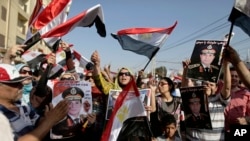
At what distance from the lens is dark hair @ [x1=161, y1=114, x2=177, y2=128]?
14.3ft

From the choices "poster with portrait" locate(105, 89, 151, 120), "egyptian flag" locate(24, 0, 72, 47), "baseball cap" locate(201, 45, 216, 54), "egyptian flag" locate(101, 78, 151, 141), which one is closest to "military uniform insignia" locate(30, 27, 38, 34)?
"egyptian flag" locate(24, 0, 72, 47)

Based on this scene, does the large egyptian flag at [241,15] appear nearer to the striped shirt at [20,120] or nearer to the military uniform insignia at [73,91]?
the military uniform insignia at [73,91]

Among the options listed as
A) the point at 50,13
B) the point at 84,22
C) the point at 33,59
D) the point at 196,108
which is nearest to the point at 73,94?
the point at 196,108

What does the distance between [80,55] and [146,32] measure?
2229 millimetres

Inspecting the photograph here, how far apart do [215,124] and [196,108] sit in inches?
10.5

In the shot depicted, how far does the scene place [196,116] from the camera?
383cm

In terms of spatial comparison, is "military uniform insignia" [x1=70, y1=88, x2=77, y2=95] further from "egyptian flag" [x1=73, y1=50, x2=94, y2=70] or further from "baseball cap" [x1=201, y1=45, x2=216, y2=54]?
"egyptian flag" [x1=73, y1=50, x2=94, y2=70]

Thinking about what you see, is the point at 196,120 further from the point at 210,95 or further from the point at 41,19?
the point at 41,19

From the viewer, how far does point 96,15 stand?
205 inches

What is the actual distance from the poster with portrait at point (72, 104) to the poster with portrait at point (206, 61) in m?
1.25

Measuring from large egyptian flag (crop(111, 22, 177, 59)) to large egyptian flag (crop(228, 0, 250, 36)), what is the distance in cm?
209

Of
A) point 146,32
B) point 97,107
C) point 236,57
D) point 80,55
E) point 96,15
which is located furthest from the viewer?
point 80,55

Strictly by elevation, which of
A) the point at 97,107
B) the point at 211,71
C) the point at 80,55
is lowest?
the point at 97,107

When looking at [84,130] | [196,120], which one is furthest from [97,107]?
[196,120]
